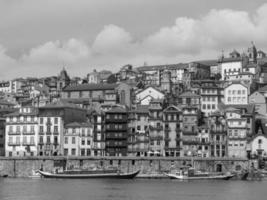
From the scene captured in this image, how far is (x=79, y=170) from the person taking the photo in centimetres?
11138

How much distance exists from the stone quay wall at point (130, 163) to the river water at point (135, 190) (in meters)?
12.0

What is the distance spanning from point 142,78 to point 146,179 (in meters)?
83.2

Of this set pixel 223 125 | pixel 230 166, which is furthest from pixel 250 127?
pixel 230 166

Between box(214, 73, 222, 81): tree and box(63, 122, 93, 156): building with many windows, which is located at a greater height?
box(214, 73, 222, 81): tree

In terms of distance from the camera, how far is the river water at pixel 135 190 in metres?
76.1

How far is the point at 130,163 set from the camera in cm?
11500

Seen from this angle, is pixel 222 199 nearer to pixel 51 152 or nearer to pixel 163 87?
pixel 51 152

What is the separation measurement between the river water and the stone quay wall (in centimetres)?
1195

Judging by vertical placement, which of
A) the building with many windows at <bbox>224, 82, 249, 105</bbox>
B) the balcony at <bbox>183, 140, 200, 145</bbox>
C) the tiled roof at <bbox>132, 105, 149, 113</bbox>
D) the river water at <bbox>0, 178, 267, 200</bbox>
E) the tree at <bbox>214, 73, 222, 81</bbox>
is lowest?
the river water at <bbox>0, 178, 267, 200</bbox>

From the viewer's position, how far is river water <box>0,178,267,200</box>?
7608cm

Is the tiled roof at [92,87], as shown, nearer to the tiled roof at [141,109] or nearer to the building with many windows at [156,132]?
the tiled roof at [141,109]

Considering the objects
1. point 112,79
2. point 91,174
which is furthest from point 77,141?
point 112,79

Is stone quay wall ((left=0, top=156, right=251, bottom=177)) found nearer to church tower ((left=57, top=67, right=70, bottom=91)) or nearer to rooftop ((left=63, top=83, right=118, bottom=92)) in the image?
rooftop ((left=63, top=83, right=118, bottom=92))

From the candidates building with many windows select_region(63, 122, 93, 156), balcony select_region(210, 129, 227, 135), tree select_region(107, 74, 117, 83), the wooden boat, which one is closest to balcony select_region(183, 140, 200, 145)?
balcony select_region(210, 129, 227, 135)
